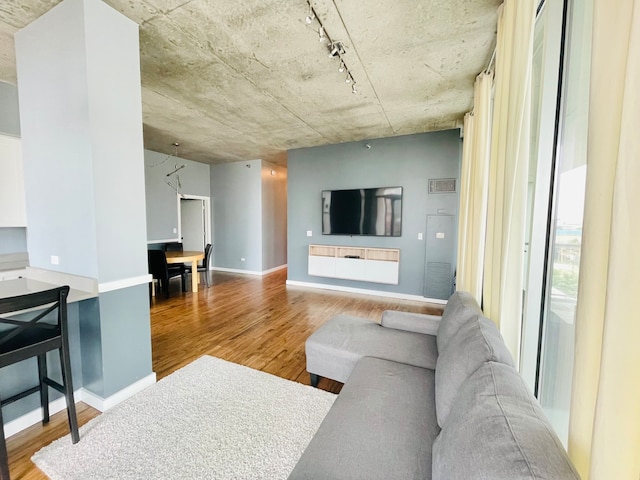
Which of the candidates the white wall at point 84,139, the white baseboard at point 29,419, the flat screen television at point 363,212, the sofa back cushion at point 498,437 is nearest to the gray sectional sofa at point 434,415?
the sofa back cushion at point 498,437

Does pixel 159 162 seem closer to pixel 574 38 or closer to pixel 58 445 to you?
pixel 58 445

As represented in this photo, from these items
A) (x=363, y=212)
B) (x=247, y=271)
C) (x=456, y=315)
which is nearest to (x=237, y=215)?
(x=247, y=271)

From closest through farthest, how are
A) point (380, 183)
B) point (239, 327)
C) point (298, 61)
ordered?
point (298, 61) → point (239, 327) → point (380, 183)

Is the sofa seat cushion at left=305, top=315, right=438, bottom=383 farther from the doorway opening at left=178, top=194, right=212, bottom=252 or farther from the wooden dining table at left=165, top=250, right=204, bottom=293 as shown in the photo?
the doorway opening at left=178, top=194, right=212, bottom=252

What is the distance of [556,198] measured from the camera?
140 cm

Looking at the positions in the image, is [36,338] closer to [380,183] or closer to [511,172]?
[511,172]

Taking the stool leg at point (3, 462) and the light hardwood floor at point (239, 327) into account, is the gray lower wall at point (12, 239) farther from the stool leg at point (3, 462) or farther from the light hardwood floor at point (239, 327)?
the stool leg at point (3, 462)

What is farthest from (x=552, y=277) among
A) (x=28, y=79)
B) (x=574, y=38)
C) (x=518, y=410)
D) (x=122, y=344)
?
(x=28, y=79)

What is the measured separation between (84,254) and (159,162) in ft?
15.9

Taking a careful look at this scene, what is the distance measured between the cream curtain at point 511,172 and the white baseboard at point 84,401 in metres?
2.80

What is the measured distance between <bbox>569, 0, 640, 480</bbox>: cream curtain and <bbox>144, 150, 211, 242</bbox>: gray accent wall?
668cm

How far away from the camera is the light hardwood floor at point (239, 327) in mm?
1847

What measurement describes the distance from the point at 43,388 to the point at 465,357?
2.75m

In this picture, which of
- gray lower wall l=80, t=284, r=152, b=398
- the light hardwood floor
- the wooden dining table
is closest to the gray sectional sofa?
the light hardwood floor
